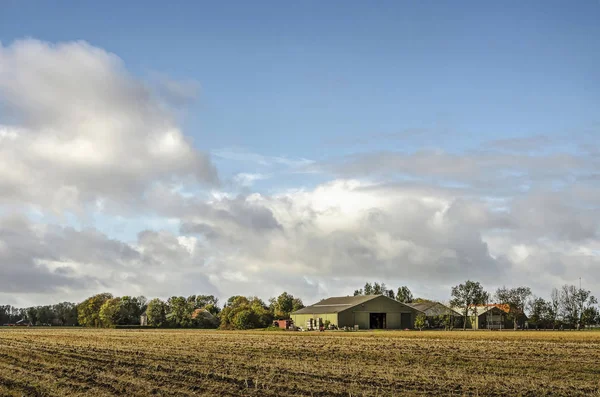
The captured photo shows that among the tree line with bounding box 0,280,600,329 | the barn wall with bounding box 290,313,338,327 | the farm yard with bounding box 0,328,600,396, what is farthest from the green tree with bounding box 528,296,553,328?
the farm yard with bounding box 0,328,600,396

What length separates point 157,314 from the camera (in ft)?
422

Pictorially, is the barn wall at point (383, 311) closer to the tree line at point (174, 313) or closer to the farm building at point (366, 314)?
the farm building at point (366, 314)

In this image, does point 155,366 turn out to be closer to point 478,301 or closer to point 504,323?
point 478,301

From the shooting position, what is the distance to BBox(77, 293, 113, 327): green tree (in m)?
136

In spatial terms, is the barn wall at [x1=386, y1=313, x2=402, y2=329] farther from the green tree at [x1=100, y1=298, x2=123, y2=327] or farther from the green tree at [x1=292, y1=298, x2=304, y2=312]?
the green tree at [x1=100, y1=298, x2=123, y2=327]

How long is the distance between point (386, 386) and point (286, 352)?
639 inches

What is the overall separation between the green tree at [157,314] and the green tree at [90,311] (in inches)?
496

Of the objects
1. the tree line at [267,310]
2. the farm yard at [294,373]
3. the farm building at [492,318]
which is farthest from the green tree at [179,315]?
the farm yard at [294,373]

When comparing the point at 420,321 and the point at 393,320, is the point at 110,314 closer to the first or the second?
the point at 393,320

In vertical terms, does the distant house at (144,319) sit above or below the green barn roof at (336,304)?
below

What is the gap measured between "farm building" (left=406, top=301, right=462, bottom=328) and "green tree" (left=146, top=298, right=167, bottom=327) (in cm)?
5124

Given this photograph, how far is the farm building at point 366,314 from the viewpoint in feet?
357

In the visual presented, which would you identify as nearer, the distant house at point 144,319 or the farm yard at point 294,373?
the farm yard at point 294,373

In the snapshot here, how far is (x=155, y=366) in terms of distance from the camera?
89.5ft
